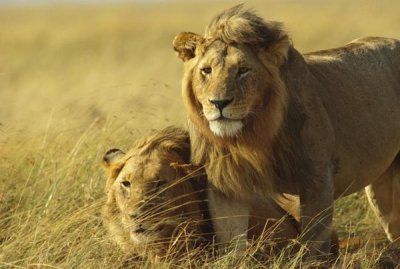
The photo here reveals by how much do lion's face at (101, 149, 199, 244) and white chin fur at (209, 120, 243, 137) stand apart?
0.40 m

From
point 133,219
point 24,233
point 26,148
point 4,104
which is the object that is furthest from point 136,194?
point 4,104

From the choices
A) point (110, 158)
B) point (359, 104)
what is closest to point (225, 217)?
point (110, 158)

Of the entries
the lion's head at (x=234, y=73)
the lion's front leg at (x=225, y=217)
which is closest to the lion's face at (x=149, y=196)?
the lion's front leg at (x=225, y=217)

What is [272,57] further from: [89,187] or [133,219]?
[89,187]

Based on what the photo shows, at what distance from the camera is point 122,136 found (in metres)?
7.75

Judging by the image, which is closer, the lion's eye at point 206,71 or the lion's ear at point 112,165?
the lion's eye at point 206,71

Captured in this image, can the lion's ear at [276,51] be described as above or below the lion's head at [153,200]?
above

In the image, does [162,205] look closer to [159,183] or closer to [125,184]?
[159,183]

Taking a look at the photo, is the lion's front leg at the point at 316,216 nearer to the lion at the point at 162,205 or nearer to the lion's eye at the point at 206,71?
the lion at the point at 162,205

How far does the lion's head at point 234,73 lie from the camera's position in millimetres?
5273

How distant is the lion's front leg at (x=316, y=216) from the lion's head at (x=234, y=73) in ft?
1.44

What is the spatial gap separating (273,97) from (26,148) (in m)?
2.57

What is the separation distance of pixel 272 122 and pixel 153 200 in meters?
0.73

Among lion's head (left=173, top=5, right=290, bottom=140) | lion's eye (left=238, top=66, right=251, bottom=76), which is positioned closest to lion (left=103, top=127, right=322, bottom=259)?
lion's head (left=173, top=5, right=290, bottom=140)
